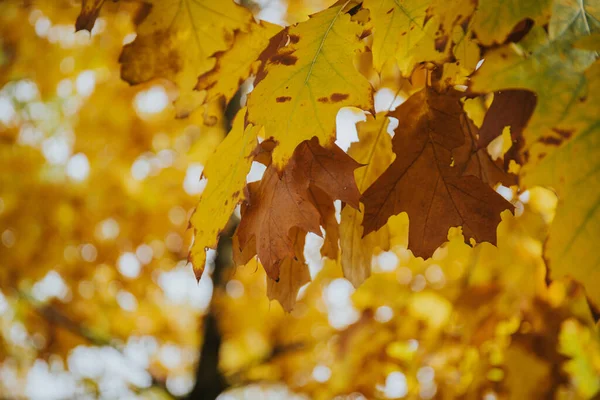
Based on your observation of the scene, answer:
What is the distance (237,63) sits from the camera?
3.82 ft

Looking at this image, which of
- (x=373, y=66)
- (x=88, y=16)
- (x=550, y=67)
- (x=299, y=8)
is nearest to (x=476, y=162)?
(x=373, y=66)

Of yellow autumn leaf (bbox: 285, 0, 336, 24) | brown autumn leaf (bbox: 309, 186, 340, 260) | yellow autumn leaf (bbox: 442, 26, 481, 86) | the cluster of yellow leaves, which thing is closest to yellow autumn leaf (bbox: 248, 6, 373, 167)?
the cluster of yellow leaves

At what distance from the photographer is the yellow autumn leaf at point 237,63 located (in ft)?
3.79

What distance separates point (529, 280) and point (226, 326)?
A: 2.04m

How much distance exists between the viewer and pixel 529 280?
7.43 feet

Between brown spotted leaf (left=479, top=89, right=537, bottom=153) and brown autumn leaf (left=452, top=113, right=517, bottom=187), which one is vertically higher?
brown spotted leaf (left=479, top=89, right=537, bottom=153)

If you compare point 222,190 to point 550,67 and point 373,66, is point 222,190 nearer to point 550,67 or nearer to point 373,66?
point 373,66

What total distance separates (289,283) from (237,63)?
1.66 feet

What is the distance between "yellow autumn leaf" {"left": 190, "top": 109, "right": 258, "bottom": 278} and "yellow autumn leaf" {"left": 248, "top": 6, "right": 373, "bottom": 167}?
0.05 m

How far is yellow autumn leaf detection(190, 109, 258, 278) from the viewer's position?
85cm

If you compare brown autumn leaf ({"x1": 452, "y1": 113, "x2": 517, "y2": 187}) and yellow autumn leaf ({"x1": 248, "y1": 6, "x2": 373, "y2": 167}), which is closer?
yellow autumn leaf ({"x1": 248, "y1": 6, "x2": 373, "y2": 167})

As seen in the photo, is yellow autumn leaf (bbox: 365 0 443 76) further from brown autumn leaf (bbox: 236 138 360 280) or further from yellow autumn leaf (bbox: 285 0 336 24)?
yellow autumn leaf (bbox: 285 0 336 24)

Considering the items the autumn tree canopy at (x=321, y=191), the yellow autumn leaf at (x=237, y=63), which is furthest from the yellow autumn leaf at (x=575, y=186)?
the yellow autumn leaf at (x=237, y=63)

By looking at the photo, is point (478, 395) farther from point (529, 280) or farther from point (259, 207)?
point (259, 207)
